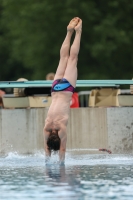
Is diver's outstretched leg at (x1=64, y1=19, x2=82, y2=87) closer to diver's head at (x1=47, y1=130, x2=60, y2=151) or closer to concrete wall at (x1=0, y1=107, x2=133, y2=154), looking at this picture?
diver's head at (x1=47, y1=130, x2=60, y2=151)

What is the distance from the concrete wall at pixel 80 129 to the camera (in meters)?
22.1

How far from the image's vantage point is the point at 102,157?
2062 centimetres

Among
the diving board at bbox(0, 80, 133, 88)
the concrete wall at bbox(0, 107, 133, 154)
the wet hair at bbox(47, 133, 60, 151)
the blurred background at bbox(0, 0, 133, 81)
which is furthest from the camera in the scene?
the blurred background at bbox(0, 0, 133, 81)

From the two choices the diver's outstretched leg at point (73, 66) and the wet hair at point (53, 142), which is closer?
the wet hair at point (53, 142)

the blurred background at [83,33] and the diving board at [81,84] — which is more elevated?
the blurred background at [83,33]

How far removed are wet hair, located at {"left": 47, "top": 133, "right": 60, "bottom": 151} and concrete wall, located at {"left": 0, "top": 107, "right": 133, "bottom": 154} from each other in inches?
138

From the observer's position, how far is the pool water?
43.3 feet

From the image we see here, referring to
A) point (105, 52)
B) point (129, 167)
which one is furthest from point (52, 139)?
point (105, 52)

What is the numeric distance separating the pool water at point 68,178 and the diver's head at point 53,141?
27 centimetres

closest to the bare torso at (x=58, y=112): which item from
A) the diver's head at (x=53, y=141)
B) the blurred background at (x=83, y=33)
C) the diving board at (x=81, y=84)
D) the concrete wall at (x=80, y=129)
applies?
the diver's head at (x=53, y=141)

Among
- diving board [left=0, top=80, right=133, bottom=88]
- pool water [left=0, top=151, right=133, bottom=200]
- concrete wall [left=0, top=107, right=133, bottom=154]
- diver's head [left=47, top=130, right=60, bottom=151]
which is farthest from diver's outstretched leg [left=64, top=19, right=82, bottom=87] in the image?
concrete wall [left=0, top=107, right=133, bottom=154]

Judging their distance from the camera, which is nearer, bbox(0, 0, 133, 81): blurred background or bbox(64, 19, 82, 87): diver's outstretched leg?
bbox(64, 19, 82, 87): diver's outstretched leg

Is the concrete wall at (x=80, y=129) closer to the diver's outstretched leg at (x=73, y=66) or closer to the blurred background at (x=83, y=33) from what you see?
the diver's outstretched leg at (x=73, y=66)

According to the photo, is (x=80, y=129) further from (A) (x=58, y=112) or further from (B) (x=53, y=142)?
(B) (x=53, y=142)
